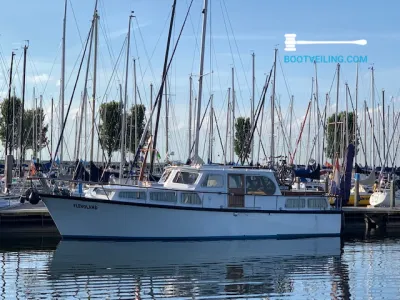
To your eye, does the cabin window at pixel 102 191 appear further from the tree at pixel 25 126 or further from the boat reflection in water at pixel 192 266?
the tree at pixel 25 126

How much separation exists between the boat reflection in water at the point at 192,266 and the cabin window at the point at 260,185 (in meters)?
2.12

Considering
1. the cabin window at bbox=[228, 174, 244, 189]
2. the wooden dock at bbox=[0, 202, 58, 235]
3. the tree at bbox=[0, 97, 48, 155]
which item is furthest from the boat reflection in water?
the tree at bbox=[0, 97, 48, 155]

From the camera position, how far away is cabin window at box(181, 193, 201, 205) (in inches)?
1153

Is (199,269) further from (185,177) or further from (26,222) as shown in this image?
(26,222)

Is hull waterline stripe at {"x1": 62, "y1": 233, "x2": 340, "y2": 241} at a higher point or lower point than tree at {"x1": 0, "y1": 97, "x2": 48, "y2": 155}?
lower

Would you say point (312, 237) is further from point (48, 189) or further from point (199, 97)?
point (48, 189)

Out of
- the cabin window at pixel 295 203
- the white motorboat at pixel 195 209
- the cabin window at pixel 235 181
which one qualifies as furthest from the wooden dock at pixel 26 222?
the cabin window at pixel 295 203

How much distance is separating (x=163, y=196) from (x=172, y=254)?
3.67 m

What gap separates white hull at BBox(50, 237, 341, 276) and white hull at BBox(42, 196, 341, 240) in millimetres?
453

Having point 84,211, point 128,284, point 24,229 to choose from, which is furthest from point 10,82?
point 128,284

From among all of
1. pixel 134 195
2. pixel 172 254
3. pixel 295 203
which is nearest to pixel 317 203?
pixel 295 203

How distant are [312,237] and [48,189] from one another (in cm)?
1190

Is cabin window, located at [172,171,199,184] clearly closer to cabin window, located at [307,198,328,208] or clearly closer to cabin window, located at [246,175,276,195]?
cabin window, located at [246,175,276,195]

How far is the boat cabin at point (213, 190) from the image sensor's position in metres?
29.0
